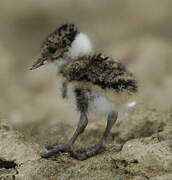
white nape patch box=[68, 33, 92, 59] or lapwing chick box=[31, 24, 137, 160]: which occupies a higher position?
white nape patch box=[68, 33, 92, 59]

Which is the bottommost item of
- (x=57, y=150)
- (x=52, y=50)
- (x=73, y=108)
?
(x=57, y=150)

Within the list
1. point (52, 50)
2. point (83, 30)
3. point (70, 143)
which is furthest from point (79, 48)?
point (83, 30)

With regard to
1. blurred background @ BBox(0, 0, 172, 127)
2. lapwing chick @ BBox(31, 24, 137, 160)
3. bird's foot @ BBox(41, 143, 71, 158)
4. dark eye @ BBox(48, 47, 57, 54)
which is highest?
blurred background @ BBox(0, 0, 172, 127)

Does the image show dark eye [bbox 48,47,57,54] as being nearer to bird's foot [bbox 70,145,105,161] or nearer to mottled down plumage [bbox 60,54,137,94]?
mottled down plumage [bbox 60,54,137,94]

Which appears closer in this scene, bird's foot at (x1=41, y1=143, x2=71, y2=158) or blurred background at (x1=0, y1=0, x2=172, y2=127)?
bird's foot at (x1=41, y1=143, x2=71, y2=158)

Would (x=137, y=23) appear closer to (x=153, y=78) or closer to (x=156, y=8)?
(x=156, y=8)

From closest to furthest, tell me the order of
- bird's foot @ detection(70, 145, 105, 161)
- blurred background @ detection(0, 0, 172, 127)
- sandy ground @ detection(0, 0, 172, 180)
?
1. sandy ground @ detection(0, 0, 172, 180)
2. bird's foot @ detection(70, 145, 105, 161)
3. blurred background @ detection(0, 0, 172, 127)

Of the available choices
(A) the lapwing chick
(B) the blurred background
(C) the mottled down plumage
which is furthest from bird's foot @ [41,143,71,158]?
(B) the blurred background

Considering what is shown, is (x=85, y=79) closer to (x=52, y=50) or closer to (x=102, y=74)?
(x=102, y=74)
